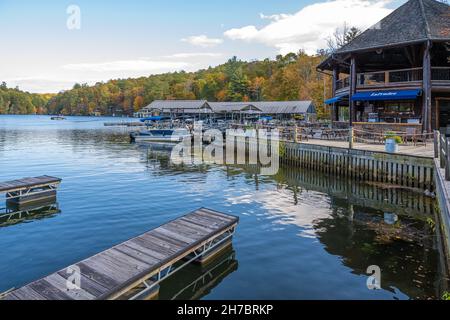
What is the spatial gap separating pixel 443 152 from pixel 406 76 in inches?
586

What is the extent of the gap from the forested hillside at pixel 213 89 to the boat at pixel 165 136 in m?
26.4

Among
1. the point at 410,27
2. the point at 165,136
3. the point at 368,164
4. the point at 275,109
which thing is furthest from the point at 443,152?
the point at 275,109

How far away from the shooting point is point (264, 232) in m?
11.9

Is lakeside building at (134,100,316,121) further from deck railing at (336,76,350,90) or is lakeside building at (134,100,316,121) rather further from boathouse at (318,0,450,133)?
boathouse at (318,0,450,133)

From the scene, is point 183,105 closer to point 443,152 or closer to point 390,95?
point 390,95

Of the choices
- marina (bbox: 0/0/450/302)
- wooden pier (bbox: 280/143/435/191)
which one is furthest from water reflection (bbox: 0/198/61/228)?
wooden pier (bbox: 280/143/435/191)

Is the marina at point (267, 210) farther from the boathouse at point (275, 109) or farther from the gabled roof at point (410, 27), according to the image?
the boathouse at point (275, 109)

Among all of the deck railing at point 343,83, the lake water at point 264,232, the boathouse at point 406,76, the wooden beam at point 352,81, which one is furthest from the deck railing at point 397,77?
the lake water at point 264,232

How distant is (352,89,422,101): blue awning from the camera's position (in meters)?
23.6

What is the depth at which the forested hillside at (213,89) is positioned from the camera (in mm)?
74062

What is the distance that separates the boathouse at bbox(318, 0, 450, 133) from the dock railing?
303 inches

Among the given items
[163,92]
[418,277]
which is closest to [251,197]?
[418,277]
